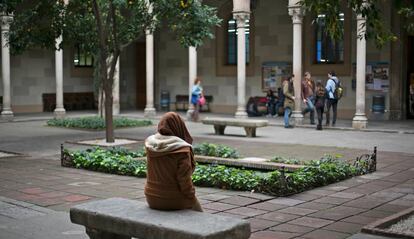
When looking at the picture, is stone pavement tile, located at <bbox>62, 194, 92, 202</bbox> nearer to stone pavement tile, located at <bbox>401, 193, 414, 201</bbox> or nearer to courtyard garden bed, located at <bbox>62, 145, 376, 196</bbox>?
courtyard garden bed, located at <bbox>62, 145, 376, 196</bbox>

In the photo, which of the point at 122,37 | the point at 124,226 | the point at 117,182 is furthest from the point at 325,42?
the point at 124,226

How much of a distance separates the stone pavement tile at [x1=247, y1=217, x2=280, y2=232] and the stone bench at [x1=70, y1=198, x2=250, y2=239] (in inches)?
59.8

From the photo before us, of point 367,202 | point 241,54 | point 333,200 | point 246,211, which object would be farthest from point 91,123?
point 367,202

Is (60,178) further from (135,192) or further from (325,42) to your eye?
(325,42)

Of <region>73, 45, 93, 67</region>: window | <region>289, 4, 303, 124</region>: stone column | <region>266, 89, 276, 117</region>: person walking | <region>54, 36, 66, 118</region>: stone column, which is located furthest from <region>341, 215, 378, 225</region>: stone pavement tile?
<region>73, 45, 93, 67</region>: window

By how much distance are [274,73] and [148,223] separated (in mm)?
19317

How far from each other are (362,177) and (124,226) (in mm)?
5708

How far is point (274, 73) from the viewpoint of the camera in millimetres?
23562

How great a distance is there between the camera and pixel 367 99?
21.3m

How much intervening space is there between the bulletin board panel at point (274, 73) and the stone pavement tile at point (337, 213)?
16.2 meters

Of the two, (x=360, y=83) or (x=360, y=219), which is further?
(x=360, y=83)

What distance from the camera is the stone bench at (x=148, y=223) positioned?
4.43m

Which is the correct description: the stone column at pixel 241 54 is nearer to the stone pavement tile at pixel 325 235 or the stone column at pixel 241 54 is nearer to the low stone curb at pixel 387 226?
the low stone curb at pixel 387 226

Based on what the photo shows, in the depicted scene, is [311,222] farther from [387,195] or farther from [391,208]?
[387,195]
